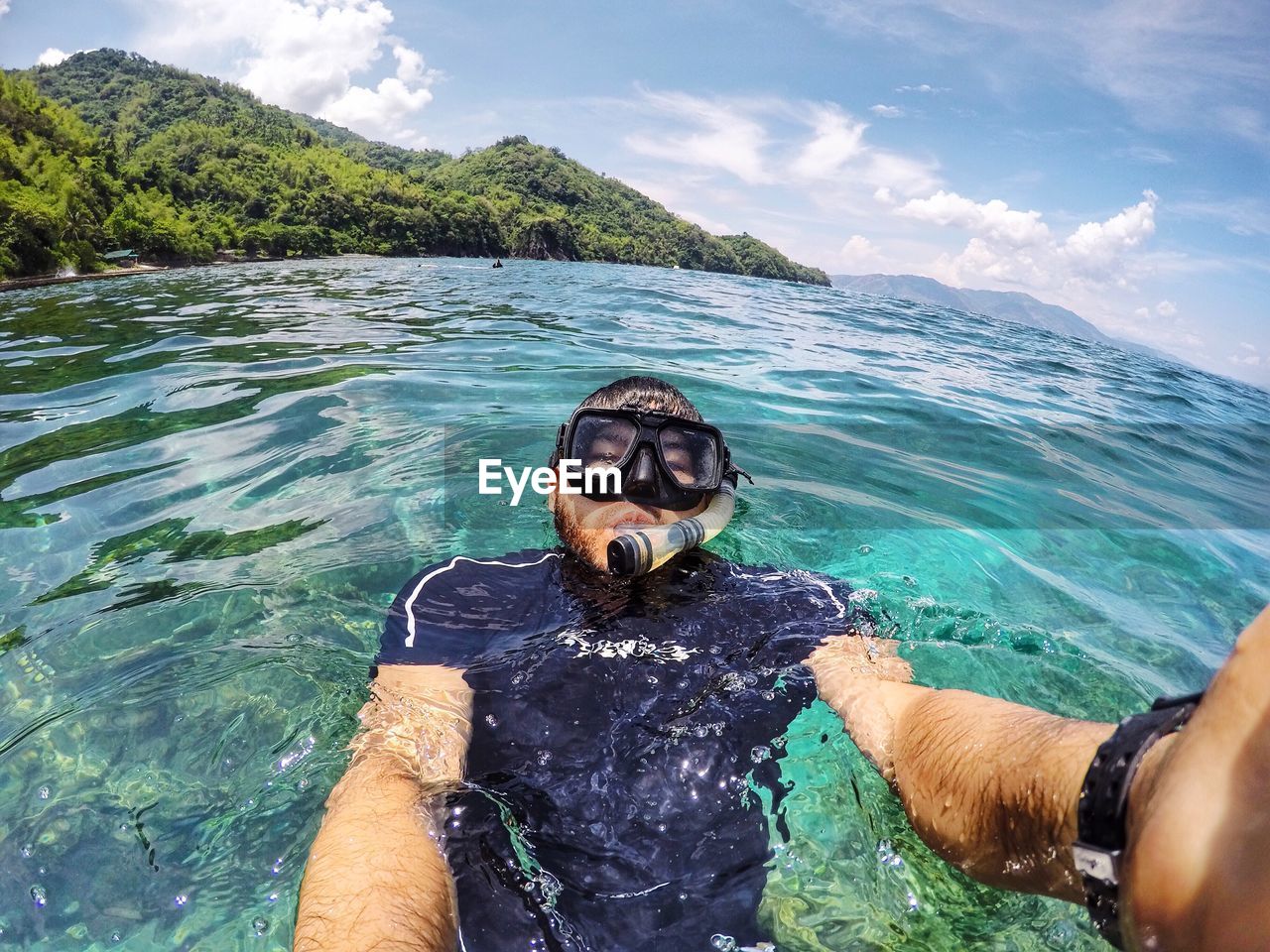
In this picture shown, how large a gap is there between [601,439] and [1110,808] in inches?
90.2

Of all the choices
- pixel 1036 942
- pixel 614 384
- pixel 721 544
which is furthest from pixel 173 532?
pixel 1036 942

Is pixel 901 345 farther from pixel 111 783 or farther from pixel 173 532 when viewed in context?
pixel 111 783

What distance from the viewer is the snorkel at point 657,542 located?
87.1 inches

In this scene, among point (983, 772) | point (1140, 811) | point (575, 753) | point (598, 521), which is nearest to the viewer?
point (1140, 811)

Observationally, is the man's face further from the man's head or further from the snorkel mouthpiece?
the snorkel mouthpiece

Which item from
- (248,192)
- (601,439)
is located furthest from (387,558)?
(248,192)

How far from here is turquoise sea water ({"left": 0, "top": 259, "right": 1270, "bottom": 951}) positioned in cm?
170

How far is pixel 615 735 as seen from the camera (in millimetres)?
1887

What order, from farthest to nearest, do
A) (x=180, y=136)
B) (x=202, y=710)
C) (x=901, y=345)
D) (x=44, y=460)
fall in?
(x=180, y=136) < (x=901, y=345) < (x=44, y=460) < (x=202, y=710)

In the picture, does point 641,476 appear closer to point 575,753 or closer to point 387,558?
point 575,753

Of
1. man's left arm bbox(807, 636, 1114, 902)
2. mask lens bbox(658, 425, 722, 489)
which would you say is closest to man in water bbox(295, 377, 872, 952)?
mask lens bbox(658, 425, 722, 489)

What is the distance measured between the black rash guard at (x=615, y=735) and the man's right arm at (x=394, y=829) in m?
0.06

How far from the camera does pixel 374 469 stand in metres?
4.41

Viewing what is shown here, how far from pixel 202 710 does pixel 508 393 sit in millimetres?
4438
